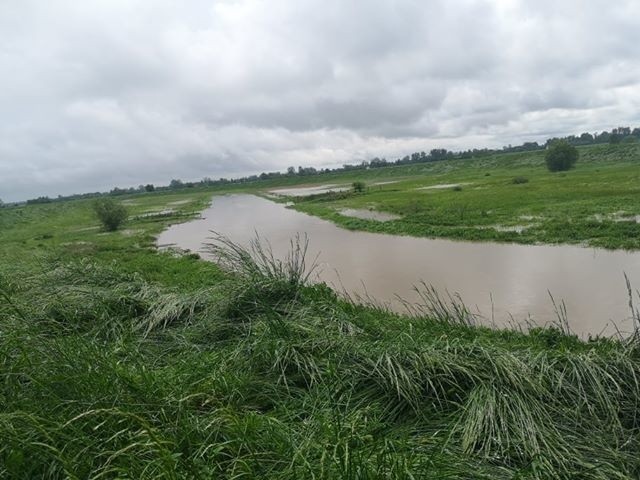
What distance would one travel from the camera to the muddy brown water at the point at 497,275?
325 inches

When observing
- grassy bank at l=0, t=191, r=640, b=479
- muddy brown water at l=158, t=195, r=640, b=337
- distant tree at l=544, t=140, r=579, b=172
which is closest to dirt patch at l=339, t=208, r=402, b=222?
muddy brown water at l=158, t=195, r=640, b=337

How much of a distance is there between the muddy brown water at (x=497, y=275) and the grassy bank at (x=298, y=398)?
2198mm

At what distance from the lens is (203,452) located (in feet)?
9.10

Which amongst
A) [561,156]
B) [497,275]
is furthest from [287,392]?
[561,156]

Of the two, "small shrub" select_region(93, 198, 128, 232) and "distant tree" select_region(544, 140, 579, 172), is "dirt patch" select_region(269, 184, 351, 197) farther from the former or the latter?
"distant tree" select_region(544, 140, 579, 172)

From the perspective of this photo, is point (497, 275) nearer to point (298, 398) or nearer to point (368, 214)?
point (298, 398)

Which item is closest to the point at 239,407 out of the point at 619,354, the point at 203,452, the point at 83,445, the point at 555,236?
the point at 203,452

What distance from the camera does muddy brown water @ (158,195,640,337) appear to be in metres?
8.25

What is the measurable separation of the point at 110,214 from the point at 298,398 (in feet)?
103

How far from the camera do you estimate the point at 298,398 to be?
4309 millimetres

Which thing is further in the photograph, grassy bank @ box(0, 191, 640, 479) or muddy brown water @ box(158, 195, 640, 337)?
muddy brown water @ box(158, 195, 640, 337)

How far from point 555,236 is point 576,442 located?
13.6m

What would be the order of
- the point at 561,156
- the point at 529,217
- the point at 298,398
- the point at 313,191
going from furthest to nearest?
the point at 313,191
the point at 561,156
the point at 529,217
the point at 298,398

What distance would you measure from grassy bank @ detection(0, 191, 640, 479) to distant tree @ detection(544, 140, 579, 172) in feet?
186
